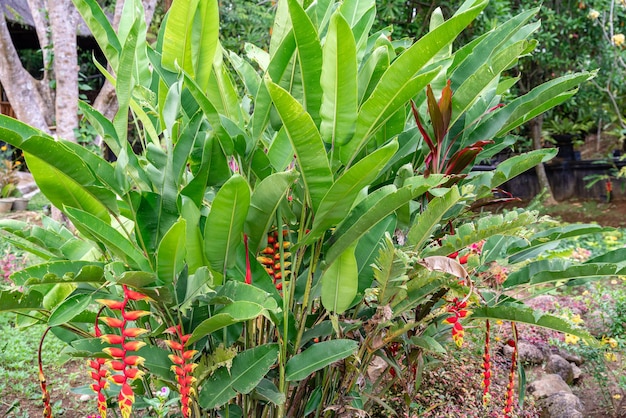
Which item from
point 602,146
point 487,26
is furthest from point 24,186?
point 602,146

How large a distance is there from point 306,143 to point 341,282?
41cm

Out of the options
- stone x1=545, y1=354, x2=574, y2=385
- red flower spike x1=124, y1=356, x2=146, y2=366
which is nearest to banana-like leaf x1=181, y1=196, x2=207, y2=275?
red flower spike x1=124, y1=356, x2=146, y2=366

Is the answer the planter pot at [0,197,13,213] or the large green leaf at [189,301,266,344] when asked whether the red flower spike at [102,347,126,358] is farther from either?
the planter pot at [0,197,13,213]

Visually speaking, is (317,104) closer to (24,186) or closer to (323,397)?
(323,397)

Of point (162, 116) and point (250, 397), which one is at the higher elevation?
point (162, 116)

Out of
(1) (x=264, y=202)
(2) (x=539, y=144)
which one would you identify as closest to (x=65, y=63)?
(1) (x=264, y=202)

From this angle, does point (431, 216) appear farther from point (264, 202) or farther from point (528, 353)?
point (528, 353)

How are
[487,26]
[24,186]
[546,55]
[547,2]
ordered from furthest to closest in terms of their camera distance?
[24,186] → [547,2] → [546,55] → [487,26]

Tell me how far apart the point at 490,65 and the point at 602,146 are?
1335 centimetres

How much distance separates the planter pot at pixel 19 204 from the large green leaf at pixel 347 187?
8.09 meters

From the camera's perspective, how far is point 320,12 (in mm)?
1718

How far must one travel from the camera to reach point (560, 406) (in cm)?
258

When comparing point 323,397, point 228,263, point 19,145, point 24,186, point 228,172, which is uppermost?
point 19,145

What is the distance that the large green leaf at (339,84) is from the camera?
4.09ft
